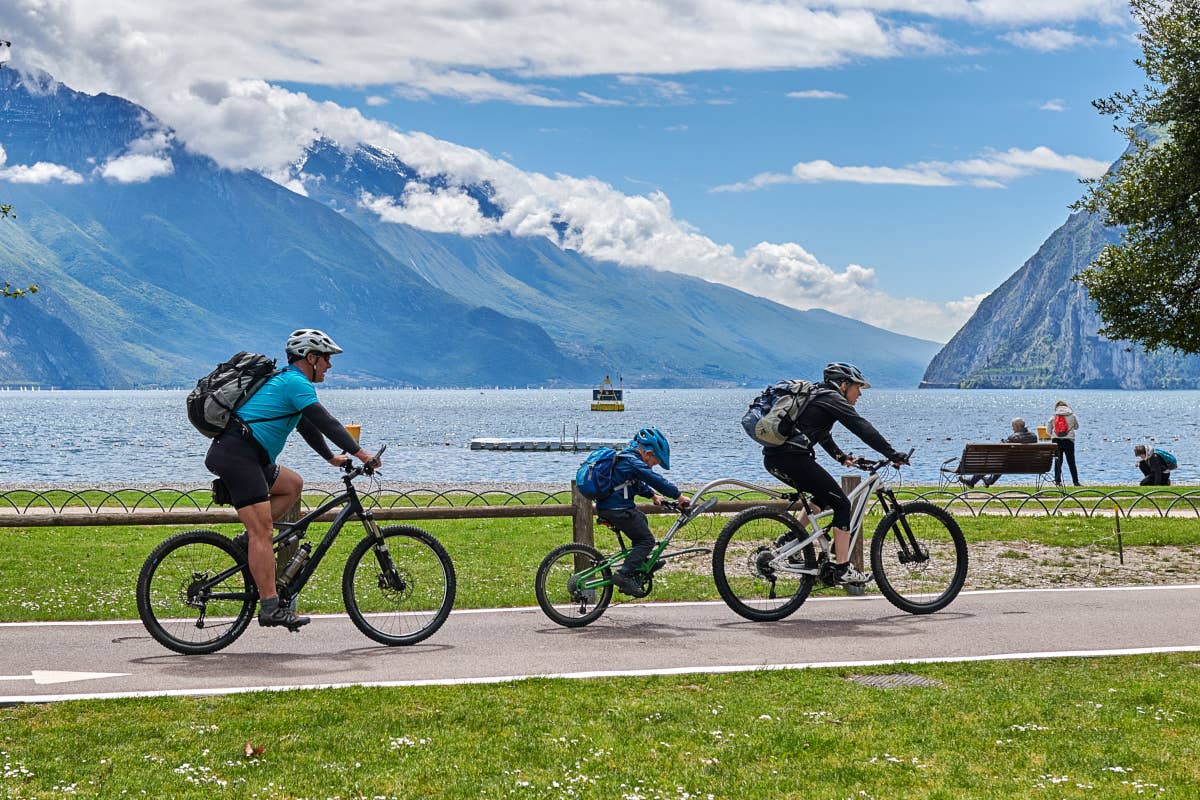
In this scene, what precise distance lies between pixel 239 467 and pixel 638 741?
365 centimetres

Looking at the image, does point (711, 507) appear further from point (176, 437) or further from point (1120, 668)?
point (176, 437)

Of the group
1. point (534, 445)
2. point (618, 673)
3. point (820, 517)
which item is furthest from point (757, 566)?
point (534, 445)

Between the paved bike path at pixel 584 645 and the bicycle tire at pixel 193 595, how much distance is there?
16 cm

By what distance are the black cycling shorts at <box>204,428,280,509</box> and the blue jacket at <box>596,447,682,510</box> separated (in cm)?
270

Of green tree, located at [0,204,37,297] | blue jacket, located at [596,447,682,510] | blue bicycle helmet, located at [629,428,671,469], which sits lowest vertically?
blue jacket, located at [596,447,682,510]

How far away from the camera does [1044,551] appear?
1580 cm

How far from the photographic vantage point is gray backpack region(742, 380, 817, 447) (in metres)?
10.4

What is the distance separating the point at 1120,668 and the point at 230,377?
6.21m

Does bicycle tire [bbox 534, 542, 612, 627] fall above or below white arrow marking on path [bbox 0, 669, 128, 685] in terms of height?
above

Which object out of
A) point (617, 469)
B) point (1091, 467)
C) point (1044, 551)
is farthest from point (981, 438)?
point (617, 469)

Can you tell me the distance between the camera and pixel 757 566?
1042cm

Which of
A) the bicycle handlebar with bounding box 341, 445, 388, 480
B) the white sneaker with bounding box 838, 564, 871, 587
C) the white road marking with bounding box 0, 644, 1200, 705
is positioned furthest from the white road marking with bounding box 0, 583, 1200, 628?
the white road marking with bounding box 0, 644, 1200, 705

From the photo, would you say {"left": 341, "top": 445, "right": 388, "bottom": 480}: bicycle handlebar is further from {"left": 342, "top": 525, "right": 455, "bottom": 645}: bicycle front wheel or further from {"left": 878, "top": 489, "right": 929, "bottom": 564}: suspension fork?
{"left": 878, "top": 489, "right": 929, "bottom": 564}: suspension fork

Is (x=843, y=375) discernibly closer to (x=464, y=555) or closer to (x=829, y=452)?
(x=829, y=452)
